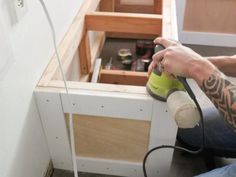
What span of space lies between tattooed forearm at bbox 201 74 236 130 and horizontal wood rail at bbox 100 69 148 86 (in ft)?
2.15

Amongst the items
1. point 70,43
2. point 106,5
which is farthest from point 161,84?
point 106,5

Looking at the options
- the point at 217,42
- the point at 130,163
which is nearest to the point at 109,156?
the point at 130,163

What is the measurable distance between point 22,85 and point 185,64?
Result: 422 mm

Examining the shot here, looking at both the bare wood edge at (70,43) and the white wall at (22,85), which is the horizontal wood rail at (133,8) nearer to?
the bare wood edge at (70,43)

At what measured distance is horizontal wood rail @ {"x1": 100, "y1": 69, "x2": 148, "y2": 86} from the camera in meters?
1.28

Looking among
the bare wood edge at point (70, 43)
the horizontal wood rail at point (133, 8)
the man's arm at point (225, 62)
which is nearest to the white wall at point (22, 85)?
the bare wood edge at point (70, 43)

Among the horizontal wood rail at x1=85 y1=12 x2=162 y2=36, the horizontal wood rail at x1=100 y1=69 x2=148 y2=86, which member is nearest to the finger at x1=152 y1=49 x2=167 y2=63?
the horizontal wood rail at x1=85 y1=12 x2=162 y2=36

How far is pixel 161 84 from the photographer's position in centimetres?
72

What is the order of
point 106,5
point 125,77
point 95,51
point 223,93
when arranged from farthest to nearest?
point 106,5 → point 95,51 → point 125,77 → point 223,93

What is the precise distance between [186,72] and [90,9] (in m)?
0.76

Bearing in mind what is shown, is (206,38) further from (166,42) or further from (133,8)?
(166,42)

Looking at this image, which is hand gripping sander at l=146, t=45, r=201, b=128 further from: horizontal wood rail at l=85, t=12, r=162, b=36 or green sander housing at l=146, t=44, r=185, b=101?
horizontal wood rail at l=85, t=12, r=162, b=36

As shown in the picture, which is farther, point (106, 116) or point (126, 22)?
point (126, 22)

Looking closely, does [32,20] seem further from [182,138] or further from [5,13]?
[182,138]
